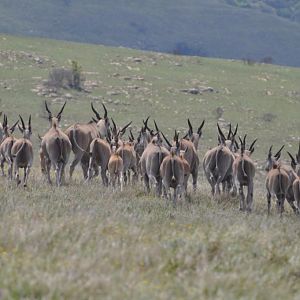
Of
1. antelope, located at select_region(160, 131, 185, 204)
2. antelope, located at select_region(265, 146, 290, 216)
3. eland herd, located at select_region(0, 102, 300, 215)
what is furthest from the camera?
antelope, located at select_region(265, 146, 290, 216)

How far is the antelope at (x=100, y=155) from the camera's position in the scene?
24.1 meters

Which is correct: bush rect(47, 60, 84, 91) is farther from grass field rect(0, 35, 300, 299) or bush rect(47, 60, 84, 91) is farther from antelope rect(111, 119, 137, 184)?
grass field rect(0, 35, 300, 299)

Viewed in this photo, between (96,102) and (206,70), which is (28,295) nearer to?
(96,102)

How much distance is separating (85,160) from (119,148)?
166 cm

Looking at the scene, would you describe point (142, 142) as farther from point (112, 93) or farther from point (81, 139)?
point (112, 93)

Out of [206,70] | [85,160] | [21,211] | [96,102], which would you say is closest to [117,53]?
[206,70]

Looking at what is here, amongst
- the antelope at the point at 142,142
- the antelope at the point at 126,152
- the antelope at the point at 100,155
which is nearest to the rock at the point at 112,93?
the antelope at the point at 142,142

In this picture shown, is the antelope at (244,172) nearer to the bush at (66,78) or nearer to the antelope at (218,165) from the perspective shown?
the antelope at (218,165)

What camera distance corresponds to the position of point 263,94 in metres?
84.6

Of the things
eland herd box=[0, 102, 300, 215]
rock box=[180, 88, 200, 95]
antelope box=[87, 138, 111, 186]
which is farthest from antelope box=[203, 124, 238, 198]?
rock box=[180, 88, 200, 95]

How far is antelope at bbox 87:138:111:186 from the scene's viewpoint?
79.2ft

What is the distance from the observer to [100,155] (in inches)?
957

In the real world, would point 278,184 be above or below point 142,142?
above

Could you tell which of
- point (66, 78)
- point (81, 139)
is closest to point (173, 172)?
point (81, 139)
